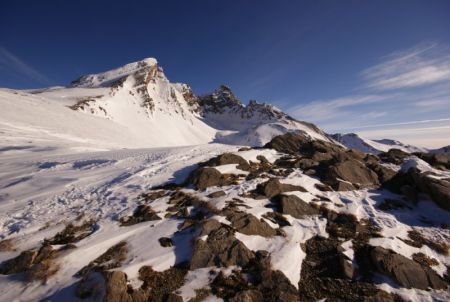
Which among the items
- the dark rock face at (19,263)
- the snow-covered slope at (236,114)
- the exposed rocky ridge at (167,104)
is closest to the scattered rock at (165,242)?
the dark rock face at (19,263)

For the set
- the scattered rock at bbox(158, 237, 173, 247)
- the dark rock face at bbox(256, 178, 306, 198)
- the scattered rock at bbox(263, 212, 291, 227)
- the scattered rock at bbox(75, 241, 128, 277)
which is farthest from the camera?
the dark rock face at bbox(256, 178, 306, 198)

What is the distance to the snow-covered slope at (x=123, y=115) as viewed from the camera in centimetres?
4089

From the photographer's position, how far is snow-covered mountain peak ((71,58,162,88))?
364ft

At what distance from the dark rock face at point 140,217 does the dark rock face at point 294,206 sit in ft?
19.7

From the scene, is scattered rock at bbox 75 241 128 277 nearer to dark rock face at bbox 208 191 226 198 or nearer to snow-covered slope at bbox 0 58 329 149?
dark rock face at bbox 208 191 226 198

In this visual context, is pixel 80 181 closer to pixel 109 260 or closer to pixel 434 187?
pixel 109 260

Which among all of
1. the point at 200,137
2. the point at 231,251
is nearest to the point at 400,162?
the point at 231,251

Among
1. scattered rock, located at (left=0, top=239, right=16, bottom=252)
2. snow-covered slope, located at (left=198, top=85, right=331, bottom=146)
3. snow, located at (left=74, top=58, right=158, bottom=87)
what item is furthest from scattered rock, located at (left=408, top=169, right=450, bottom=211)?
snow-covered slope, located at (left=198, top=85, right=331, bottom=146)

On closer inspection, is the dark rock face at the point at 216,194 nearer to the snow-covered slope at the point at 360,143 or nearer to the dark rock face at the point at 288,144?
the dark rock face at the point at 288,144

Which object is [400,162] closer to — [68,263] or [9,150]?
[68,263]

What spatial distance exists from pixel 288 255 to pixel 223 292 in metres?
3.02

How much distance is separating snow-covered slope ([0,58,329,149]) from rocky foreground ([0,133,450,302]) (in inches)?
898

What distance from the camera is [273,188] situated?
14547mm

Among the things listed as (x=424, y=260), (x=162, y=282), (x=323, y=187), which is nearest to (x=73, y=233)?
(x=162, y=282)
